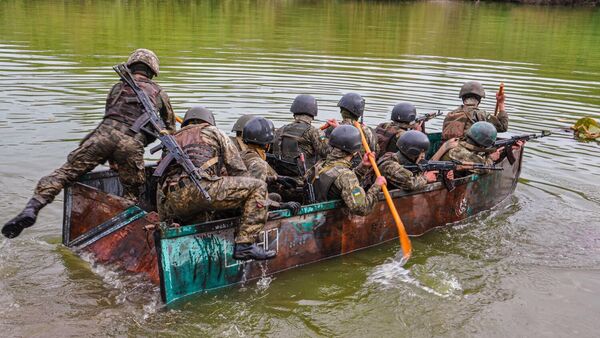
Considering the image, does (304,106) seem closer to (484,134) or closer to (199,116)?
(199,116)

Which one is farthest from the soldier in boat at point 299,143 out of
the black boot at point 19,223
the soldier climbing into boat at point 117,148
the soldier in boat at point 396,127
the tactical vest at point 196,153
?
the black boot at point 19,223

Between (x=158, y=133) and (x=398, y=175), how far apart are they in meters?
3.14

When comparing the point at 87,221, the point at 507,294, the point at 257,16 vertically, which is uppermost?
the point at 257,16

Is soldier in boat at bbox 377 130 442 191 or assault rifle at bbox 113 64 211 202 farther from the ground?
assault rifle at bbox 113 64 211 202

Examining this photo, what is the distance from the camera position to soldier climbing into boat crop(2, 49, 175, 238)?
777 cm

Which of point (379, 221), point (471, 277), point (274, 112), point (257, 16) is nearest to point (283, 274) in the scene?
point (379, 221)

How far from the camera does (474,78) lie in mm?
20141

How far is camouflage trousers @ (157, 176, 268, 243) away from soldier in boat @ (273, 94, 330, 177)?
7.22 ft

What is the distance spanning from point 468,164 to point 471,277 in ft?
6.06

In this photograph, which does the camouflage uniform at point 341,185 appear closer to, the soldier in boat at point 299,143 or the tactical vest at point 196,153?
the soldier in boat at point 299,143

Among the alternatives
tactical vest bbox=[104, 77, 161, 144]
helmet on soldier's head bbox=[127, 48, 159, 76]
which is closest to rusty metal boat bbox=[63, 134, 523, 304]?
tactical vest bbox=[104, 77, 161, 144]

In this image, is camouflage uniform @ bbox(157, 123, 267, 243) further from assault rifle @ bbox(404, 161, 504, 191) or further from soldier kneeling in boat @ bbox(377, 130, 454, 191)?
assault rifle @ bbox(404, 161, 504, 191)

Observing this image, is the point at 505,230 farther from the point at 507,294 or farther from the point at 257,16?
the point at 257,16

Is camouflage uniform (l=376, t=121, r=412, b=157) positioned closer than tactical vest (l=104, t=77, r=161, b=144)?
No
